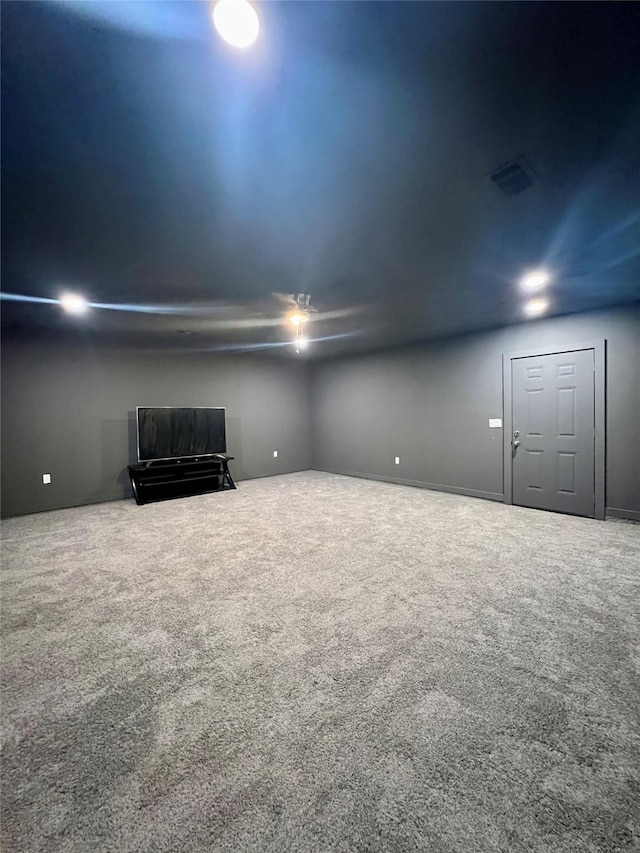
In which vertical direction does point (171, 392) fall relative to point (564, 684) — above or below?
above

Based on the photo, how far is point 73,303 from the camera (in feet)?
11.6

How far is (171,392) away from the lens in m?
5.83

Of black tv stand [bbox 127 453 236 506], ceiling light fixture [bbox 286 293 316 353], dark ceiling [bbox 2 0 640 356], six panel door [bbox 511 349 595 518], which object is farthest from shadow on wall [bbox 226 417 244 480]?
six panel door [bbox 511 349 595 518]

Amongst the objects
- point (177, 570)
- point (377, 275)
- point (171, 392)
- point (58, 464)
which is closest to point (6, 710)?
point (177, 570)

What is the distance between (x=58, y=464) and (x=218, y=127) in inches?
200

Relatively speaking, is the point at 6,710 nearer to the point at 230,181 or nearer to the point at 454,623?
the point at 454,623

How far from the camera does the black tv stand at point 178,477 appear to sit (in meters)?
5.11

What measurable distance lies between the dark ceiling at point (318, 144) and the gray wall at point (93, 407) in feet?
7.31

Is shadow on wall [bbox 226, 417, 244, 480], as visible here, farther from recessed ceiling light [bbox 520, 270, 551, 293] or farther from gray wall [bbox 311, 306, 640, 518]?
recessed ceiling light [bbox 520, 270, 551, 293]

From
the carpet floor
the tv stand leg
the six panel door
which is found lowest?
the carpet floor

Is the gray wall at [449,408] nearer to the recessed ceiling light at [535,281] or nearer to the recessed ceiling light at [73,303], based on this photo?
the recessed ceiling light at [535,281]

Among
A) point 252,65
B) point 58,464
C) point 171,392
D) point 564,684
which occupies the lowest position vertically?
point 564,684

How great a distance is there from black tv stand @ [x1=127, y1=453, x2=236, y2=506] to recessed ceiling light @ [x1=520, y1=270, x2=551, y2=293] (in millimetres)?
4815

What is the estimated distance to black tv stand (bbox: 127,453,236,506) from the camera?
16.8 ft
